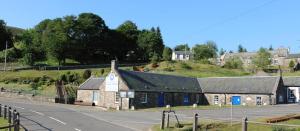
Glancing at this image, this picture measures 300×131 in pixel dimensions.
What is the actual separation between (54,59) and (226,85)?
53.7 meters

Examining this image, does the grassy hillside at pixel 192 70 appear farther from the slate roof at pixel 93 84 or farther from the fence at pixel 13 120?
the fence at pixel 13 120

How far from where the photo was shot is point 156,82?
55.4m

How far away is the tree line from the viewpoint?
101875 millimetres

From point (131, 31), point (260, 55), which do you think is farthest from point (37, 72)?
point (260, 55)

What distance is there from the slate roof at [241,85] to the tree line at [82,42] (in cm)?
4524

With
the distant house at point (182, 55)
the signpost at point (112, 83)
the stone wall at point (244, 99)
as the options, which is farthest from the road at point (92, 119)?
the distant house at point (182, 55)

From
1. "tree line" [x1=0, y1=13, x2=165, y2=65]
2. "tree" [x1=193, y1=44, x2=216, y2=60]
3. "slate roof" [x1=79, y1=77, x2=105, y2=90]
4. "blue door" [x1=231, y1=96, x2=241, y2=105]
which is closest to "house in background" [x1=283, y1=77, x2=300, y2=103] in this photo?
"blue door" [x1=231, y1=96, x2=241, y2=105]

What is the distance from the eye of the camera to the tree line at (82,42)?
101875 mm

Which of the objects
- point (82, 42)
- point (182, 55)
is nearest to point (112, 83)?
point (82, 42)

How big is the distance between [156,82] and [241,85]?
13.9 meters

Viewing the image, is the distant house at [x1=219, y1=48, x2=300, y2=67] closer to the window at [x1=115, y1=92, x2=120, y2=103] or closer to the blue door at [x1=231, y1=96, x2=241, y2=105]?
the blue door at [x1=231, y1=96, x2=241, y2=105]

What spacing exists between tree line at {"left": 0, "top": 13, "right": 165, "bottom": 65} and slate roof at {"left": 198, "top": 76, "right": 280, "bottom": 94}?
45.2m

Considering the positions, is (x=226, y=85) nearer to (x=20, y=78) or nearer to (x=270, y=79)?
(x=270, y=79)

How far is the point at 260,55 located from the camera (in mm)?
113625
